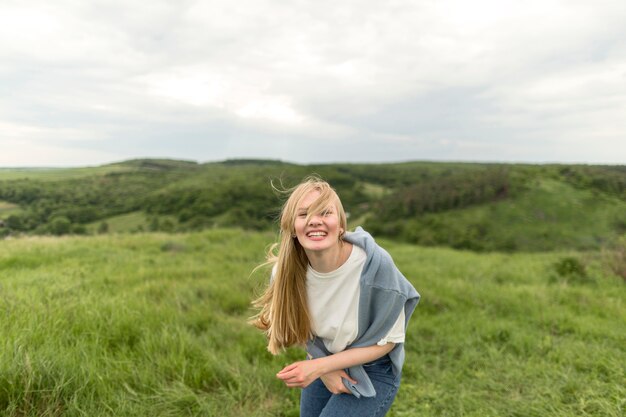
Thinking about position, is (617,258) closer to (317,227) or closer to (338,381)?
(338,381)

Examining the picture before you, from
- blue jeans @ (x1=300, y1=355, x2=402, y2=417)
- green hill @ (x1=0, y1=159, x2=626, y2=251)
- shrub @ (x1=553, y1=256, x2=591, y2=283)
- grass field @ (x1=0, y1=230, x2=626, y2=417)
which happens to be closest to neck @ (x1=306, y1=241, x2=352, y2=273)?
blue jeans @ (x1=300, y1=355, x2=402, y2=417)

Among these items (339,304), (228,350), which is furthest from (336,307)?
(228,350)

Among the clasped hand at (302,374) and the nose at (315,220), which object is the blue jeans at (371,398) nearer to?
the clasped hand at (302,374)

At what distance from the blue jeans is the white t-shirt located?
236mm

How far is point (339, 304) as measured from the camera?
197cm

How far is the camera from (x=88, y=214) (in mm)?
12578

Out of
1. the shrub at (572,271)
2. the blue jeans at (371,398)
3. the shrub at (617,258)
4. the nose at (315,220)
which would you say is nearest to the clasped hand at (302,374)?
the blue jeans at (371,398)

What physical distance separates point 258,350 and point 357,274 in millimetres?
2645

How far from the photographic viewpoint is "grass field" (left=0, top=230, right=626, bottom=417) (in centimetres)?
274

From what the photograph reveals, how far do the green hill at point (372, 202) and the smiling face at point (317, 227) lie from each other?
0.70 m

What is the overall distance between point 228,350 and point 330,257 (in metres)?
2.69

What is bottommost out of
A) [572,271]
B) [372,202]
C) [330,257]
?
[372,202]

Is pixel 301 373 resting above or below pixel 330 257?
below

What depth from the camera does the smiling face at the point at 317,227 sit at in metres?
1.81
